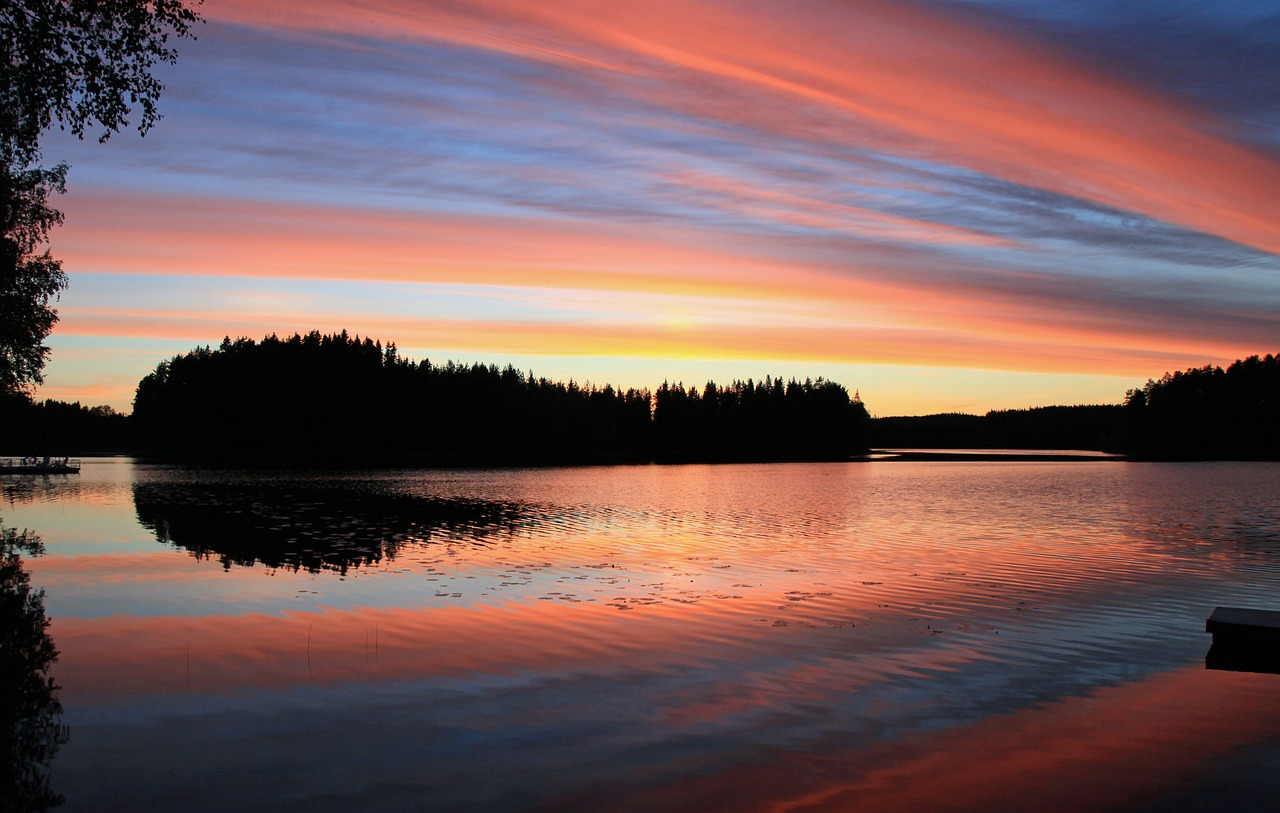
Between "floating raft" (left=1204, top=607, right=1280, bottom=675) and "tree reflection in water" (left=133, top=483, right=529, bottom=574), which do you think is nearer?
"floating raft" (left=1204, top=607, right=1280, bottom=675)

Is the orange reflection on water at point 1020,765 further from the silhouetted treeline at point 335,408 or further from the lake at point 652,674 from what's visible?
the silhouetted treeline at point 335,408

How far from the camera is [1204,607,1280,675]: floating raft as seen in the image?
13.1 meters

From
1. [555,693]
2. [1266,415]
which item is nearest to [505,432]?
[1266,415]

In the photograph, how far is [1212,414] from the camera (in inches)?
6673

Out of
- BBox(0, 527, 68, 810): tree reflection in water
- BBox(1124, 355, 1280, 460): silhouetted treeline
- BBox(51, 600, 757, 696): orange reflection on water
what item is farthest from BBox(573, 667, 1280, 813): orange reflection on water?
BBox(1124, 355, 1280, 460): silhouetted treeline

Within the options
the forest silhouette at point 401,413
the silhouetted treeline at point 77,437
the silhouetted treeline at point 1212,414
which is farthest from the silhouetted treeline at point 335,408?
the silhouetted treeline at point 1212,414

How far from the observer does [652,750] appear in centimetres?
914

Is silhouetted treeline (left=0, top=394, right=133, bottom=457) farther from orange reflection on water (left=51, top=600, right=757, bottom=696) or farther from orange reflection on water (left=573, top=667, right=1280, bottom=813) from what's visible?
orange reflection on water (left=573, top=667, right=1280, bottom=813)

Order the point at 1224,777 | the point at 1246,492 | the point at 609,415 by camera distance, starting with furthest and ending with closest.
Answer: the point at 609,415, the point at 1246,492, the point at 1224,777

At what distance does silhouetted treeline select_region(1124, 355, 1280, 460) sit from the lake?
164m

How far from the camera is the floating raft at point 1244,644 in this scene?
43.1 feet

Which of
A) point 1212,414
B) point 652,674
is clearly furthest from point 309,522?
point 1212,414

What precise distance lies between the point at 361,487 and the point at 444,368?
112452 mm

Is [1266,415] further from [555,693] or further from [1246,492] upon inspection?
[555,693]
